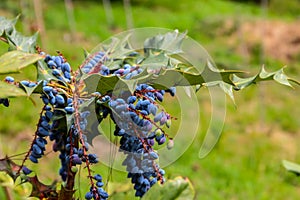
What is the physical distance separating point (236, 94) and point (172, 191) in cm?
493

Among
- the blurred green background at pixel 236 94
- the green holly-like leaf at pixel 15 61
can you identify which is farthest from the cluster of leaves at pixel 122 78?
the blurred green background at pixel 236 94

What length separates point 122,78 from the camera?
0.75 metres

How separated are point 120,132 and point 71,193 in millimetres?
116

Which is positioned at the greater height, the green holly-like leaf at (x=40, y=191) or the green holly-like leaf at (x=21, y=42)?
the green holly-like leaf at (x=21, y=42)

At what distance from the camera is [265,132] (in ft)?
15.0

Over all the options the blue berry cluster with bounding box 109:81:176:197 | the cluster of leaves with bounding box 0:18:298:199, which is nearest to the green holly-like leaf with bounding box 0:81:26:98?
the cluster of leaves with bounding box 0:18:298:199

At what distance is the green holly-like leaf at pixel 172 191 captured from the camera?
0.60m

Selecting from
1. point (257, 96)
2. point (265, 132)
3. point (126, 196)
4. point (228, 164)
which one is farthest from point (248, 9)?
point (126, 196)

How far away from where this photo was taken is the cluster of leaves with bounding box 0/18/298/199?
0.58m

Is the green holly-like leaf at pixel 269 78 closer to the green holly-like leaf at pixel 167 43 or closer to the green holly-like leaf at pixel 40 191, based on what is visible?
the green holly-like leaf at pixel 167 43

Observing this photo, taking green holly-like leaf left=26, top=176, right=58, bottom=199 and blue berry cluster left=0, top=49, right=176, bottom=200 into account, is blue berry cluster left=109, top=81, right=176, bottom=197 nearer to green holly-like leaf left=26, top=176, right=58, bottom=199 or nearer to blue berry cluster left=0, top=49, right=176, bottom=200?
blue berry cluster left=0, top=49, right=176, bottom=200

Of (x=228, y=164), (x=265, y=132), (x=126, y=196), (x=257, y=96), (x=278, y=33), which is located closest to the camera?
(x=126, y=196)

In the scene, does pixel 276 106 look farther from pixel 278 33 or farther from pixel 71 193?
pixel 71 193

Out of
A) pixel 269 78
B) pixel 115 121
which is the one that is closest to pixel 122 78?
pixel 115 121
